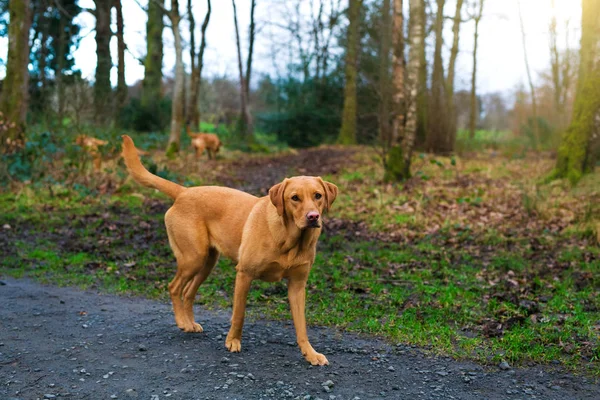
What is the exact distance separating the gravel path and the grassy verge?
0.41 metres

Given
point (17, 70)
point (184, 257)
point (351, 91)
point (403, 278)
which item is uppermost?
point (351, 91)

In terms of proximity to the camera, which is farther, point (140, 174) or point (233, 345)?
point (140, 174)

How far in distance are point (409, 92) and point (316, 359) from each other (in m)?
9.91

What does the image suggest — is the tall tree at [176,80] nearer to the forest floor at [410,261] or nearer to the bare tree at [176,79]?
the bare tree at [176,79]

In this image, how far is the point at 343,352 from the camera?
4812 mm

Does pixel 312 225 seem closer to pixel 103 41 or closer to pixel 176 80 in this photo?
pixel 176 80

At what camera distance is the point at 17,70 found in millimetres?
13055

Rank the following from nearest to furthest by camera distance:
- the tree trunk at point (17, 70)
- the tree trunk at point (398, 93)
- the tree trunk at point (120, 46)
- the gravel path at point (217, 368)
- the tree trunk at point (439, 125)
→ the gravel path at point (217, 368), the tree trunk at point (17, 70), the tree trunk at point (398, 93), the tree trunk at point (439, 125), the tree trunk at point (120, 46)

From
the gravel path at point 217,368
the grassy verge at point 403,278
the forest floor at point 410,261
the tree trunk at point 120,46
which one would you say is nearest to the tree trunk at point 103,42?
the tree trunk at point 120,46

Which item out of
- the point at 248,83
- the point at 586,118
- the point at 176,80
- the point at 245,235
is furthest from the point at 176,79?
the point at 245,235

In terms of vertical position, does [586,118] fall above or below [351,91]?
below

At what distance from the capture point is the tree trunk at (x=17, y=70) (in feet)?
42.1

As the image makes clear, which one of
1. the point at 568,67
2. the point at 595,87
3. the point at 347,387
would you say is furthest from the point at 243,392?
the point at 568,67

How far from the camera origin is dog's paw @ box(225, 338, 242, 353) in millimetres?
4672
